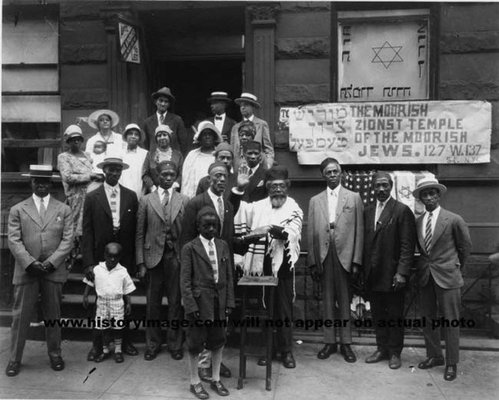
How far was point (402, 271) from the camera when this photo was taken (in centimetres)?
530

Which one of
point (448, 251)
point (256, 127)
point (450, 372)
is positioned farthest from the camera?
point (256, 127)

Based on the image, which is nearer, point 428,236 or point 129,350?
point 428,236

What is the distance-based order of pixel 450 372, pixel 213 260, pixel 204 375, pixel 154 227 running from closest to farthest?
pixel 213 260 < pixel 204 375 < pixel 450 372 < pixel 154 227

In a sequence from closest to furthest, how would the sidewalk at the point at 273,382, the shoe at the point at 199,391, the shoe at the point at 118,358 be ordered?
the shoe at the point at 199,391
the sidewalk at the point at 273,382
the shoe at the point at 118,358

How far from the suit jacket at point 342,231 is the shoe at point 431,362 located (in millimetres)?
1295

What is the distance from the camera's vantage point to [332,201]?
Answer: 5734mm

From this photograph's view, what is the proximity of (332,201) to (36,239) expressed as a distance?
3344 mm

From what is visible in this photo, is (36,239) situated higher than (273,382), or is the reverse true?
(36,239)

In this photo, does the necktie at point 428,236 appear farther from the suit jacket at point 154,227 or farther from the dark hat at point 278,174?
the suit jacket at point 154,227

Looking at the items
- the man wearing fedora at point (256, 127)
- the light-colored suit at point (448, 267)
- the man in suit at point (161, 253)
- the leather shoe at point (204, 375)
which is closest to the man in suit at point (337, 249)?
the light-colored suit at point (448, 267)

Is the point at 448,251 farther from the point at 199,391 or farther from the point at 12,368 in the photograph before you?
the point at 12,368

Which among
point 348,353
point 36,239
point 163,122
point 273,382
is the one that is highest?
point 163,122

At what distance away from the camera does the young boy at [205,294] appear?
15.0ft

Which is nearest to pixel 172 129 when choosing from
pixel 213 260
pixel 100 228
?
pixel 100 228
